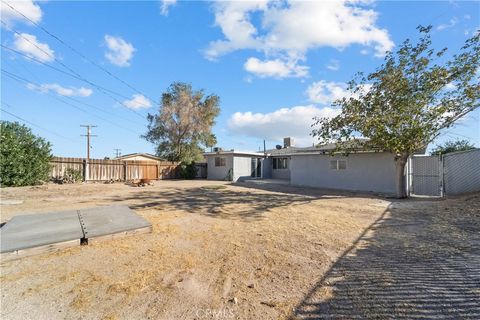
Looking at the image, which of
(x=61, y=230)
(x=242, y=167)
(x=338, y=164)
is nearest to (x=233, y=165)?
(x=242, y=167)

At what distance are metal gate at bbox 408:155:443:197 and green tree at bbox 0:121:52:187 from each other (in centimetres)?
2056

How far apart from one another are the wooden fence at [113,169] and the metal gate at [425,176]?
753 inches

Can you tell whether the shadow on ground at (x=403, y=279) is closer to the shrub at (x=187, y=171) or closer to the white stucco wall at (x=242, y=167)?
the white stucco wall at (x=242, y=167)

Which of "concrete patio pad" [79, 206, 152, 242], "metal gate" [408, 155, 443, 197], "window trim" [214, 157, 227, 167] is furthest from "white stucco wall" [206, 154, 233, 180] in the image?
"concrete patio pad" [79, 206, 152, 242]

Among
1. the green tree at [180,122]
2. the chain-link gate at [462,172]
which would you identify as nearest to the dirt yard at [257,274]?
the chain-link gate at [462,172]

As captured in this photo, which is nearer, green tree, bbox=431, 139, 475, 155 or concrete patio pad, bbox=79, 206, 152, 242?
concrete patio pad, bbox=79, 206, 152, 242

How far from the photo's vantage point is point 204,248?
5.05 metres

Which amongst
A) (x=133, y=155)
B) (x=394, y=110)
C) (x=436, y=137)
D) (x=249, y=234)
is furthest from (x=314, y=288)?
(x=133, y=155)

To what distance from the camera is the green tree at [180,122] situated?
2881 cm

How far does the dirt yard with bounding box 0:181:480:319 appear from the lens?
9.77 ft

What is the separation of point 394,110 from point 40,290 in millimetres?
12484

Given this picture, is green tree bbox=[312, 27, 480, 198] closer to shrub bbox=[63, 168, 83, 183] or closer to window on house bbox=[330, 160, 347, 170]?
window on house bbox=[330, 160, 347, 170]

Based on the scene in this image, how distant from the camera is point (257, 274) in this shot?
3.90 metres

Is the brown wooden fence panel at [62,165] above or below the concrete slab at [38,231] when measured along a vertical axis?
above
